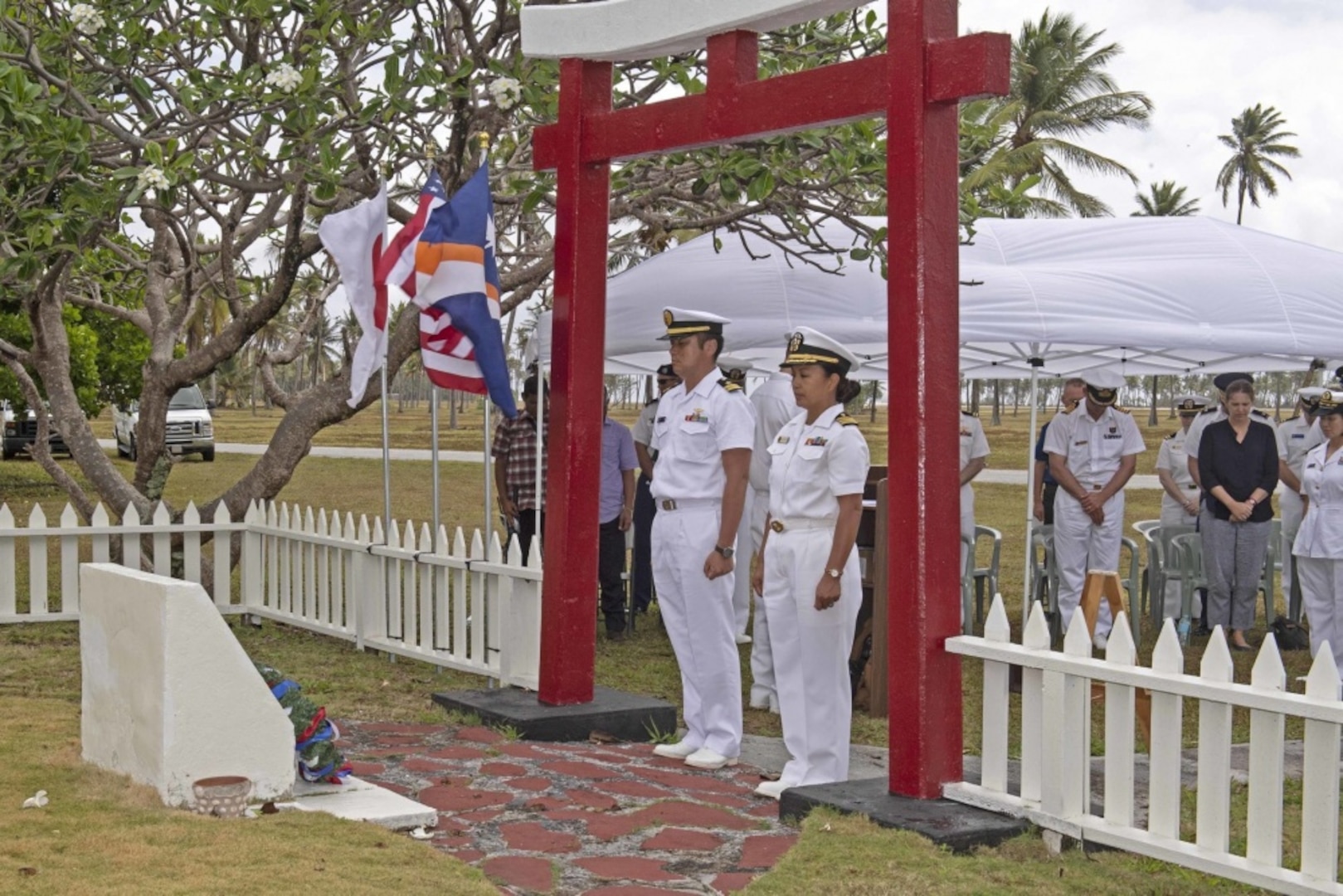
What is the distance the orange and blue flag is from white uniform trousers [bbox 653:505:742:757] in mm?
1327

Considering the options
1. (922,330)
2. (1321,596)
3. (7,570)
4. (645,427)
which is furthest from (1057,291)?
(7,570)

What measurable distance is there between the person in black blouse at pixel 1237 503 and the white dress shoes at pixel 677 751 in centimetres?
548

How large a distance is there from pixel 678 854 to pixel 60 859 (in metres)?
2.04

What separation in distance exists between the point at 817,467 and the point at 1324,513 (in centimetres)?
464

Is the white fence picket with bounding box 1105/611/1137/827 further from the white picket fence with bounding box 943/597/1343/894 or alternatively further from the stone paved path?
the stone paved path


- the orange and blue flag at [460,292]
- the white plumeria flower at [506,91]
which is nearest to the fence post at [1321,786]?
the orange and blue flag at [460,292]

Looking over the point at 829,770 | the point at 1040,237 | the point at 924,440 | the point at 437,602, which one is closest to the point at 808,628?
the point at 829,770

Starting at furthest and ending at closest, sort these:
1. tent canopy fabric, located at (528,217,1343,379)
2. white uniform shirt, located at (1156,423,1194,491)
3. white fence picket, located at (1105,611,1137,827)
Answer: white uniform shirt, located at (1156,423,1194,491) → tent canopy fabric, located at (528,217,1343,379) → white fence picket, located at (1105,611,1137,827)

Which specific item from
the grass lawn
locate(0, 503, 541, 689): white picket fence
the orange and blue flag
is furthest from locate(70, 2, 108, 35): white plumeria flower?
the grass lawn

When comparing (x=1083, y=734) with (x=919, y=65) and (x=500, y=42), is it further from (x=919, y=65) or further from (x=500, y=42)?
(x=500, y=42)

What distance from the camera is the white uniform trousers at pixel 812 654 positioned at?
6.46 metres

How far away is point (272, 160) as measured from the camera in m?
9.14

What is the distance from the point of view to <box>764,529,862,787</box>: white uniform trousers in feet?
21.2

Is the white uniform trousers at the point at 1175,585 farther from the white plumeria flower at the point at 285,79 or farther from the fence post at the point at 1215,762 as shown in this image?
the white plumeria flower at the point at 285,79
